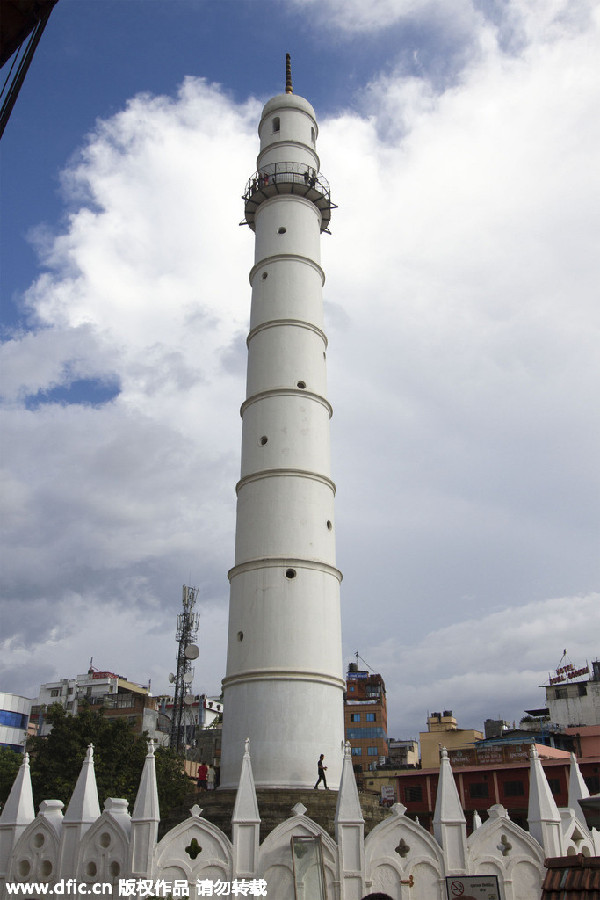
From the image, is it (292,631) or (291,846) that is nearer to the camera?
(291,846)

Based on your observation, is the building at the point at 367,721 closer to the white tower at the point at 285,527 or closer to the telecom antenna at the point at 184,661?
the telecom antenna at the point at 184,661

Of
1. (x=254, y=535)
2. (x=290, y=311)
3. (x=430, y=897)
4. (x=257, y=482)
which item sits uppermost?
(x=290, y=311)

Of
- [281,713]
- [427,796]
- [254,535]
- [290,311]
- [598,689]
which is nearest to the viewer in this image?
[281,713]

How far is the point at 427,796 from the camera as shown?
48844 millimetres

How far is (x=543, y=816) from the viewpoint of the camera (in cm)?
1728

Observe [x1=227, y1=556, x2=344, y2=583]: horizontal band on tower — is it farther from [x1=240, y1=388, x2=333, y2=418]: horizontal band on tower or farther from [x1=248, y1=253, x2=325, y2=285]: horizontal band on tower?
[x1=248, y1=253, x2=325, y2=285]: horizontal band on tower

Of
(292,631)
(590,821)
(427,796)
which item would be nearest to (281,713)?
(292,631)

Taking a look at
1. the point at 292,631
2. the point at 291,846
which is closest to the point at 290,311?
the point at 292,631

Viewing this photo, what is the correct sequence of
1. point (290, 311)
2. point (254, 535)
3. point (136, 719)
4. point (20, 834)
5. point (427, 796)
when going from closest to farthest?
point (20, 834)
point (254, 535)
point (290, 311)
point (427, 796)
point (136, 719)

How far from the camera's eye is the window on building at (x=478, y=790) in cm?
4638

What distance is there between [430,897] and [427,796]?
114 ft

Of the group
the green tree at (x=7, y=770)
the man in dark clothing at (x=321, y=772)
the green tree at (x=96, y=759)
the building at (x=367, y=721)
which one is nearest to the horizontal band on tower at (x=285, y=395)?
the man in dark clothing at (x=321, y=772)

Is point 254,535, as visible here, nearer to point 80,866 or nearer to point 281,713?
point 281,713

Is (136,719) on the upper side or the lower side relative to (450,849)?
upper
